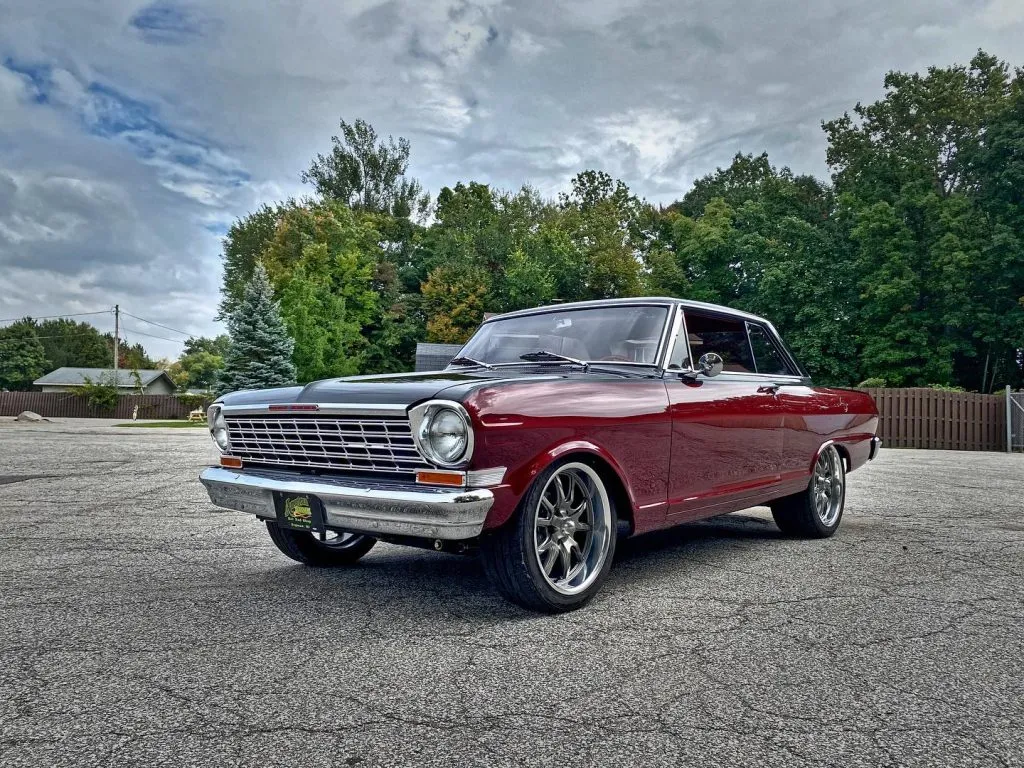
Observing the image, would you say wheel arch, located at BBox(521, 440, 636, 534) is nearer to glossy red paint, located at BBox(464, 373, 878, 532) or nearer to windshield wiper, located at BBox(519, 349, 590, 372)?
glossy red paint, located at BBox(464, 373, 878, 532)

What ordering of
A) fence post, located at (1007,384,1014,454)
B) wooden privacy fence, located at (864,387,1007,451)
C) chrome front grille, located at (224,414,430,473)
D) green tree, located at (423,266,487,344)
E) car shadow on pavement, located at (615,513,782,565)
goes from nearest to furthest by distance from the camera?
chrome front grille, located at (224,414,430,473) → car shadow on pavement, located at (615,513,782,565) → fence post, located at (1007,384,1014,454) → wooden privacy fence, located at (864,387,1007,451) → green tree, located at (423,266,487,344)

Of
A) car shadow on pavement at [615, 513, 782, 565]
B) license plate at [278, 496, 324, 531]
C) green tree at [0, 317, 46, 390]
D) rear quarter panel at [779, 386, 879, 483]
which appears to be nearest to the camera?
license plate at [278, 496, 324, 531]

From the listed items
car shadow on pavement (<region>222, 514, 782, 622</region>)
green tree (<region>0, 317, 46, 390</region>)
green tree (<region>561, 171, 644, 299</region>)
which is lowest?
car shadow on pavement (<region>222, 514, 782, 622</region>)

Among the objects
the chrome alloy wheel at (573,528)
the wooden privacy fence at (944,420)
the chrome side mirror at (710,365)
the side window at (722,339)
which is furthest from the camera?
the wooden privacy fence at (944,420)

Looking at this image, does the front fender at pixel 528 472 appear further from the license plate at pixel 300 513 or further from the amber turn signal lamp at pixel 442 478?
the license plate at pixel 300 513

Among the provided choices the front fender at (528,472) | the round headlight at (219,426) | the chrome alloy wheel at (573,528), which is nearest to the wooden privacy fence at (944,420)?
the chrome alloy wheel at (573,528)

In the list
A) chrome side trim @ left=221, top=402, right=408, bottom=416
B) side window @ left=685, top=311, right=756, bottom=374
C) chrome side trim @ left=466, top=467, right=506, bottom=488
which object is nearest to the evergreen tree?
side window @ left=685, top=311, right=756, bottom=374

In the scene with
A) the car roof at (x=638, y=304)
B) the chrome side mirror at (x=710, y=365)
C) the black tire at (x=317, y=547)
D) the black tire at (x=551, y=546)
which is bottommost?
the black tire at (x=317, y=547)

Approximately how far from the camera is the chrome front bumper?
10.4ft

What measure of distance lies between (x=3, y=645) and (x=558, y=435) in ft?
8.26

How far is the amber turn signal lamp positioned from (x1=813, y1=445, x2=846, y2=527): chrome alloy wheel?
11.8 ft

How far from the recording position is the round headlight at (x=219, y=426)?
440cm

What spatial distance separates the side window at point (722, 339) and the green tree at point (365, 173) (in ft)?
154

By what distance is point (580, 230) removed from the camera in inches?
1831
